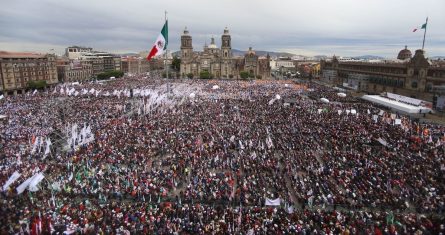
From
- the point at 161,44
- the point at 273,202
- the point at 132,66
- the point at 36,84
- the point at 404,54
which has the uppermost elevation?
the point at 404,54

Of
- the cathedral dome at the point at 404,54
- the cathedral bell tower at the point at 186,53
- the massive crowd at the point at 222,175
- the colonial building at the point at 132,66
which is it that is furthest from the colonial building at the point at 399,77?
the colonial building at the point at 132,66

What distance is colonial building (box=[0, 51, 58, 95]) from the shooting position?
64.2m

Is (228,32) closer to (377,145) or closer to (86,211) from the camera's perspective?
(377,145)

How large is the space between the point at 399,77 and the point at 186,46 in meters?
72.4

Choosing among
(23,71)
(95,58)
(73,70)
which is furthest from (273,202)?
(95,58)

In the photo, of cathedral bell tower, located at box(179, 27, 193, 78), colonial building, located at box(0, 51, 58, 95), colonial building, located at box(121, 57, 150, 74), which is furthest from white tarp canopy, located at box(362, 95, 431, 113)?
colonial building, located at box(121, 57, 150, 74)

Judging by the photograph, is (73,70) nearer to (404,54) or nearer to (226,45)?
(226,45)

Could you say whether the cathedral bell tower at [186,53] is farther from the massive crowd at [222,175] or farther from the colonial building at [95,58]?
the massive crowd at [222,175]

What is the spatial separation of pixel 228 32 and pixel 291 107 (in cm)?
7319

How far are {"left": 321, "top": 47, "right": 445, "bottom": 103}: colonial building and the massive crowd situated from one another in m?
21.5

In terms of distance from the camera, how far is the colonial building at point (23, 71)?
64.2 metres

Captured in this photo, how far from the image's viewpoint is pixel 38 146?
22.5 m

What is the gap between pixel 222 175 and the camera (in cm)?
1873

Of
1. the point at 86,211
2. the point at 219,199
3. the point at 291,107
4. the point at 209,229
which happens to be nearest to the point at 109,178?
the point at 86,211
